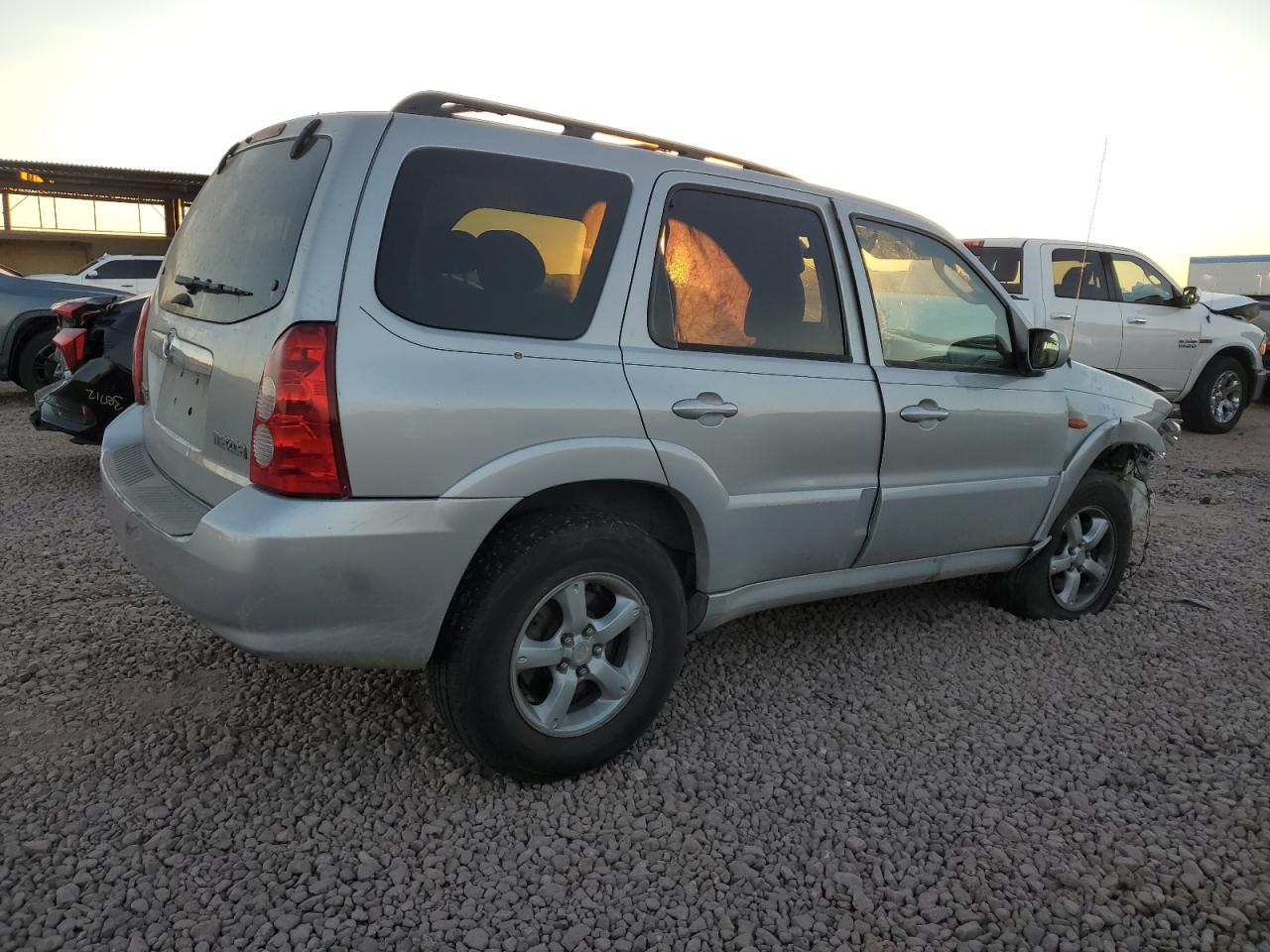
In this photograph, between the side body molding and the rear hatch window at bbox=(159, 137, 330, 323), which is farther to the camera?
the side body molding

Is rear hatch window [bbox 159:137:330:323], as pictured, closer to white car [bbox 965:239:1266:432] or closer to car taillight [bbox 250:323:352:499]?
car taillight [bbox 250:323:352:499]

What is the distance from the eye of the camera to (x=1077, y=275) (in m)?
9.57

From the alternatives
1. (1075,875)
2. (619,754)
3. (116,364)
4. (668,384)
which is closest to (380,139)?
(668,384)

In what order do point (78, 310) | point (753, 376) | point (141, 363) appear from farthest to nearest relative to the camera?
point (78, 310) → point (141, 363) → point (753, 376)

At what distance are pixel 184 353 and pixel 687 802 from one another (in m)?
1.99

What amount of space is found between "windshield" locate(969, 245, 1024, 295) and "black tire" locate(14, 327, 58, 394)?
889cm

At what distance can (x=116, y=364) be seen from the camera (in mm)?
5914

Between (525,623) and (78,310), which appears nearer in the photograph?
(525,623)

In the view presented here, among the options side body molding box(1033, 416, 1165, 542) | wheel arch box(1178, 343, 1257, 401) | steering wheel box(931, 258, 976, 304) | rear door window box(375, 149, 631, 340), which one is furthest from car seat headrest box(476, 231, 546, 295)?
wheel arch box(1178, 343, 1257, 401)

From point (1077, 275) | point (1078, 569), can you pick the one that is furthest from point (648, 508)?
point (1077, 275)

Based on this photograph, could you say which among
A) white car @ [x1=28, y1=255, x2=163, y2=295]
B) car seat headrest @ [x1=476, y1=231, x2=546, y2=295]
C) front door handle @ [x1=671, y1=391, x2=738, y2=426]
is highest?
car seat headrest @ [x1=476, y1=231, x2=546, y2=295]

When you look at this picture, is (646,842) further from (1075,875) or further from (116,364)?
(116,364)

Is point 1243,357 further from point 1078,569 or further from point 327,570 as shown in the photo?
point 327,570

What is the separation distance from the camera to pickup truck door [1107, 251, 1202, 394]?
32.6 ft
